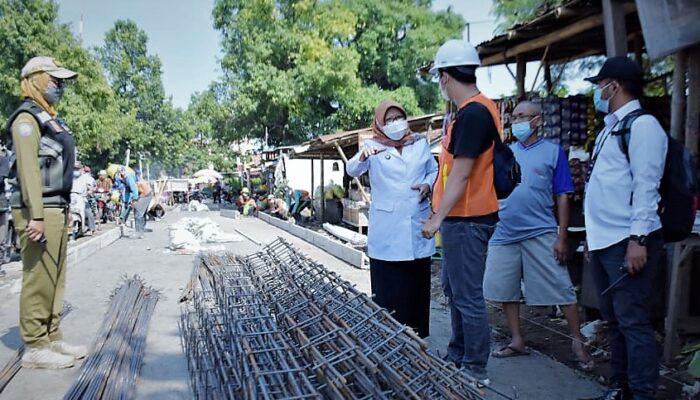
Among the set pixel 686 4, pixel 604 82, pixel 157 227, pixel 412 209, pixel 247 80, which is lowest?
pixel 157 227

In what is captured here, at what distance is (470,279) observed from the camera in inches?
110

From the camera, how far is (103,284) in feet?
21.0

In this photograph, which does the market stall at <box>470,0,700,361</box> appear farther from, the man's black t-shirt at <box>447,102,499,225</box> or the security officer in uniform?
the security officer in uniform

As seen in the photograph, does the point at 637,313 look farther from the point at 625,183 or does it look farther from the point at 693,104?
the point at 693,104

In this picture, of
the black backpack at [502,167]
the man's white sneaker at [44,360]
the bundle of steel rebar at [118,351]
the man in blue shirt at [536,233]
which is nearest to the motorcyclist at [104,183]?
the bundle of steel rebar at [118,351]

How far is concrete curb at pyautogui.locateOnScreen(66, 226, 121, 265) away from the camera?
316 inches

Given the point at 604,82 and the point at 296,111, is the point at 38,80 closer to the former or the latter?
the point at 604,82

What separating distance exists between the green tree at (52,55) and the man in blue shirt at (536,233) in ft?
62.3

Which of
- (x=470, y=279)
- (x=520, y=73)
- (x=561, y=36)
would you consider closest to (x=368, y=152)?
(x=470, y=279)

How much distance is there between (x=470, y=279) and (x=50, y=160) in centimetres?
287

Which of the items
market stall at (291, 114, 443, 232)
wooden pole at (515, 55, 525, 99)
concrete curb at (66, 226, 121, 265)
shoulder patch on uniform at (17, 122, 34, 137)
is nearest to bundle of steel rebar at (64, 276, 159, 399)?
shoulder patch on uniform at (17, 122, 34, 137)

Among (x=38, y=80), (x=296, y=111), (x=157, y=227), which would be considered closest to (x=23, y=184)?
(x=38, y=80)

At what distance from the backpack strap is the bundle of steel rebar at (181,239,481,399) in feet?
4.51

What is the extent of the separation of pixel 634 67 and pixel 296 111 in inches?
786
